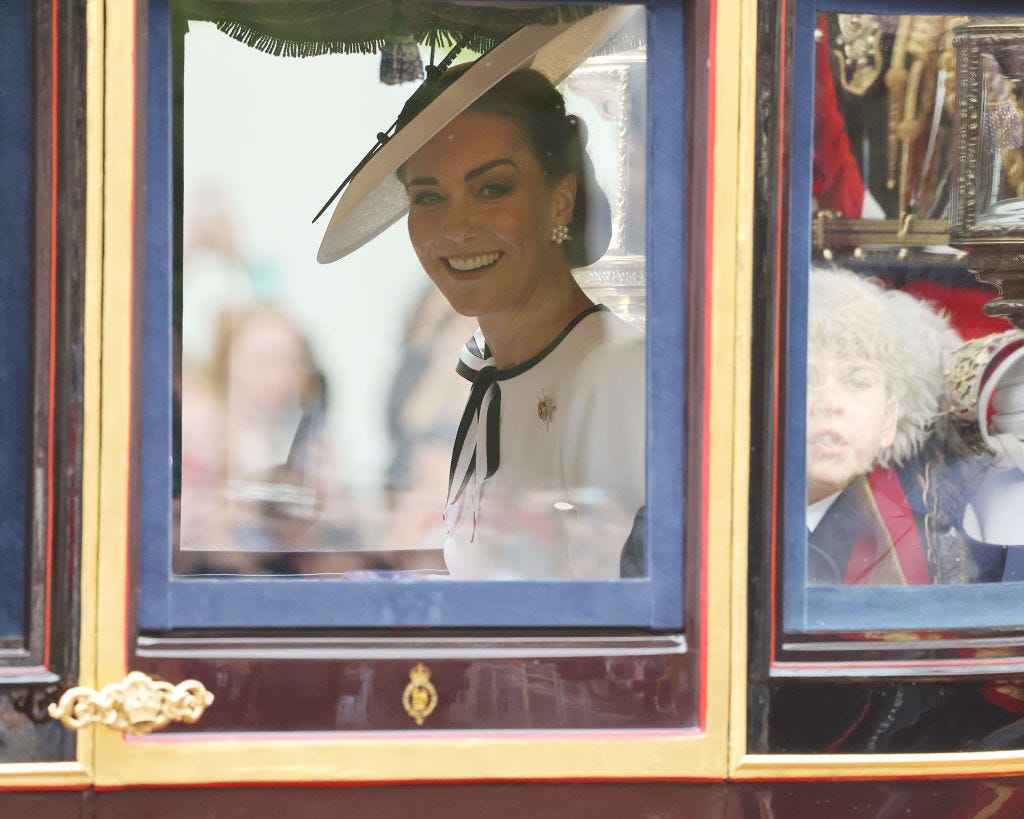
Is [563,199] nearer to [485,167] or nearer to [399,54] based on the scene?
[485,167]

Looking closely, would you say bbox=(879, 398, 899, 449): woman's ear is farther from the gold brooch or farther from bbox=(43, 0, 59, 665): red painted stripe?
bbox=(43, 0, 59, 665): red painted stripe

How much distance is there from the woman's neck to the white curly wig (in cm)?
61

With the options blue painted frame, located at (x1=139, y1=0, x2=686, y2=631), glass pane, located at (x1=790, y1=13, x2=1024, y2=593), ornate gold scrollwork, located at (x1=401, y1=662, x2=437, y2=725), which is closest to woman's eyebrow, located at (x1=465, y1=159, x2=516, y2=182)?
blue painted frame, located at (x1=139, y1=0, x2=686, y2=631)

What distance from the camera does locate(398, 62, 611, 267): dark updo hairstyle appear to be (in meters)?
2.03

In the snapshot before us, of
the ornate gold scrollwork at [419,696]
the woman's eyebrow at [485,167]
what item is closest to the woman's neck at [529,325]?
the woman's eyebrow at [485,167]

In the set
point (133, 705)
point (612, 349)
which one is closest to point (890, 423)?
point (612, 349)

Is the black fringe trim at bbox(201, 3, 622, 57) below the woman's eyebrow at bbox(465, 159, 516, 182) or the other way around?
the other way around

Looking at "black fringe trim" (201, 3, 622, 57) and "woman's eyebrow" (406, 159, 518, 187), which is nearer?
"black fringe trim" (201, 3, 622, 57)

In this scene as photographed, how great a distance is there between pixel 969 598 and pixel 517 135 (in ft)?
3.29

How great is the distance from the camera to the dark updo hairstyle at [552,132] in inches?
79.7

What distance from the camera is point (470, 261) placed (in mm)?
2184

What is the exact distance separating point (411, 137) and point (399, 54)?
0.15 metres

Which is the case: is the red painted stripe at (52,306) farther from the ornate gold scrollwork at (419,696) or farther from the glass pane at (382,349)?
the ornate gold scrollwork at (419,696)

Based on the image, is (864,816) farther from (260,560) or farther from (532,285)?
(532,285)
